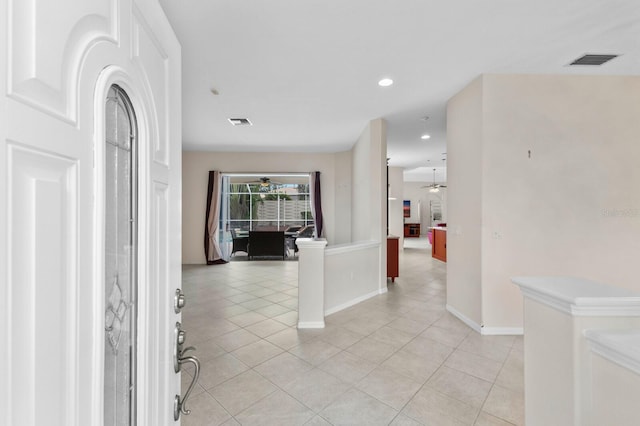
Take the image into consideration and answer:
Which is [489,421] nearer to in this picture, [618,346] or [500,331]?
[618,346]

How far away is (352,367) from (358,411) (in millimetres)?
533

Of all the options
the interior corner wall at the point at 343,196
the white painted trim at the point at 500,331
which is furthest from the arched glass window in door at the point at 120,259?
the interior corner wall at the point at 343,196

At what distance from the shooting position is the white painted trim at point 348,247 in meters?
3.68

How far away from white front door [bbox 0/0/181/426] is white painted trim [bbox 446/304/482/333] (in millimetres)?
3279

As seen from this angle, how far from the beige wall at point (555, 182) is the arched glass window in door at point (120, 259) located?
330 centimetres

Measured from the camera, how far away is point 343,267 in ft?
12.8

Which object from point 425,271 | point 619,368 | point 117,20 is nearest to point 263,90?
point 117,20

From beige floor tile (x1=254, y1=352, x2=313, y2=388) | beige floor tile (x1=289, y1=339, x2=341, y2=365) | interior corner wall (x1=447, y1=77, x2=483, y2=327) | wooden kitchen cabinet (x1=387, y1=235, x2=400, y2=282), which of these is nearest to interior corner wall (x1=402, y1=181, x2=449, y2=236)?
wooden kitchen cabinet (x1=387, y1=235, x2=400, y2=282)

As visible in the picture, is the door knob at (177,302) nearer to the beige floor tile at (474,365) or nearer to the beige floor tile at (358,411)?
the beige floor tile at (358,411)

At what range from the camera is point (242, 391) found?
2.11 meters

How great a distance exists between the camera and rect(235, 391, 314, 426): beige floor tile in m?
1.80

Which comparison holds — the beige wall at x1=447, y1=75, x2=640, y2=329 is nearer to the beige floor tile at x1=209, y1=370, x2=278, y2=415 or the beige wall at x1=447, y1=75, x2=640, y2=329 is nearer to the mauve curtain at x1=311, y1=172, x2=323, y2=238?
the beige floor tile at x1=209, y1=370, x2=278, y2=415

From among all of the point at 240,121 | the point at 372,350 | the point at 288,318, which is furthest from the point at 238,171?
the point at 372,350

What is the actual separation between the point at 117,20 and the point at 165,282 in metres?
0.81
